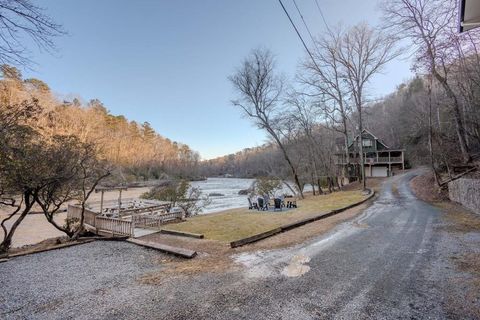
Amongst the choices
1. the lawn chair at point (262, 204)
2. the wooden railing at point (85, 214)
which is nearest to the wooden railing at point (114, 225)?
the wooden railing at point (85, 214)

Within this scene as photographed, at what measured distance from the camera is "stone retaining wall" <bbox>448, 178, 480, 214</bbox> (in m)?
10.0

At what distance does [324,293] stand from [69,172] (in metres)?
10.9

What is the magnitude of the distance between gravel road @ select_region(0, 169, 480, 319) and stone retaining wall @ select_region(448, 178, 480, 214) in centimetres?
419

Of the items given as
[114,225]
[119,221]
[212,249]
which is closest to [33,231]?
[114,225]

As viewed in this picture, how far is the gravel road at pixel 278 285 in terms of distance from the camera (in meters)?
3.44

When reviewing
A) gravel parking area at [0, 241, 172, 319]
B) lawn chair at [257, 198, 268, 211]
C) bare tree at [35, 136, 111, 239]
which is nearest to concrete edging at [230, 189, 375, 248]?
gravel parking area at [0, 241, 172, 319]

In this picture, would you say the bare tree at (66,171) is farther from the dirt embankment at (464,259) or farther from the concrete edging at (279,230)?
the dirt embankment at (464,259)

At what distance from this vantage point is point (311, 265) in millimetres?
5109

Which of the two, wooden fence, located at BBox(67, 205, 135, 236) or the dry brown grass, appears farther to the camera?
wooden fence, located at BBox(67, 205, 135, 236)

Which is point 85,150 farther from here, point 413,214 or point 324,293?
point 413,214

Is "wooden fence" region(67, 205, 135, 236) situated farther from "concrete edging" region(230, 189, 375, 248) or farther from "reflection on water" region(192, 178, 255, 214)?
"reflection on water" region(192, 178, 255, 214)

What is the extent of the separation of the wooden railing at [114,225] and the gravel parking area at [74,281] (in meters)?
1.46

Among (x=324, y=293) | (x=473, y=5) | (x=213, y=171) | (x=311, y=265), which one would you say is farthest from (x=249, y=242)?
(x=213, y=171)

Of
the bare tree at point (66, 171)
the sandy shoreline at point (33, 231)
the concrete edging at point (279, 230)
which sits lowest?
the sandy shoreline at point (33, 231)
